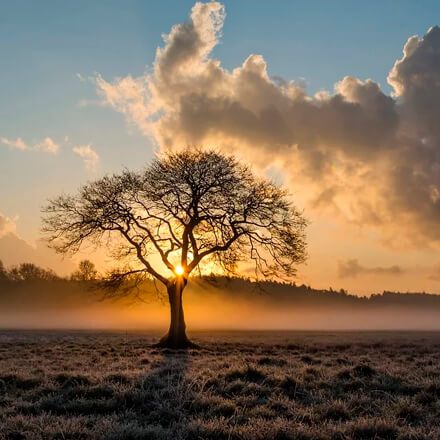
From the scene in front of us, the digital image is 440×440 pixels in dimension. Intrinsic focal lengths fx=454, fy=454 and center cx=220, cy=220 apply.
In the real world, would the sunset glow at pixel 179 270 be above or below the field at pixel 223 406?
above

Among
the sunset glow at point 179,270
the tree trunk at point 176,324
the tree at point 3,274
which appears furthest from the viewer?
the tree at point 3,274

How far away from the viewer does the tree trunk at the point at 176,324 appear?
31828 millimetres

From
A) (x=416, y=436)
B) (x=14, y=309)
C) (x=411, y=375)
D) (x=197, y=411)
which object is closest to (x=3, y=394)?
(x=197, y=411)

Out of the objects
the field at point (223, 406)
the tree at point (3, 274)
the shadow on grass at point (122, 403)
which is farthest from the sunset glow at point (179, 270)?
the tree at point (3, 274)

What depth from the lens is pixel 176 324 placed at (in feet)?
108

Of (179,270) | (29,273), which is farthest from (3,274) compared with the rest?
(179,270)

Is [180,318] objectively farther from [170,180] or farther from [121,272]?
[170,180]

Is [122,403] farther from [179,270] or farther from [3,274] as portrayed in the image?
[3,274]

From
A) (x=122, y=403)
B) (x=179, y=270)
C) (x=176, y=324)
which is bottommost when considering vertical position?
(x=176, y=324)

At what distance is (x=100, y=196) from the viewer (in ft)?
110

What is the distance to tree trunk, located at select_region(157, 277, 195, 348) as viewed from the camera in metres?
31.8

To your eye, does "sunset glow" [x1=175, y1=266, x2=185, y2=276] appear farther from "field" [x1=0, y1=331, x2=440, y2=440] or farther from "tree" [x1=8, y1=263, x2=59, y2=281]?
"tree" [x1=8, y1=263, x2=59, y2=281]

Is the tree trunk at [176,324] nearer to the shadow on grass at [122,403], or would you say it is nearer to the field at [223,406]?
the field at [223,406]

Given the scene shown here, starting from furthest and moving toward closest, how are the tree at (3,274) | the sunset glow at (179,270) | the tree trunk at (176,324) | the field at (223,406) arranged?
the tree at (3,274), the sunset glow at (179,270), the tree trunk at (176,324), the field at (223,406)
